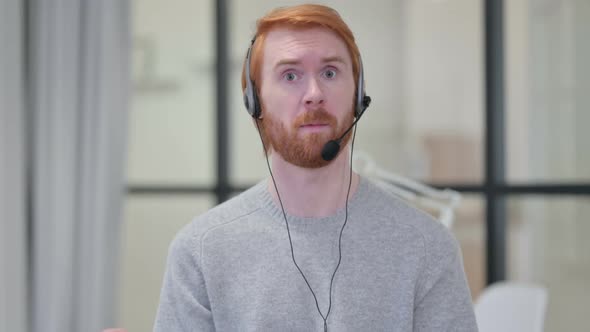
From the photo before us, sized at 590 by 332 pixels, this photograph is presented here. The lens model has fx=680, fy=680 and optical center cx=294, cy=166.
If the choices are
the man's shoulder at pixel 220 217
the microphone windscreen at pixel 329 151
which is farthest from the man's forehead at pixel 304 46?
the man's shoulder at pixel 220 217

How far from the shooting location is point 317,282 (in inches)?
38.0

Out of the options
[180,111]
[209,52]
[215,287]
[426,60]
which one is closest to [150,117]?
[180,111]

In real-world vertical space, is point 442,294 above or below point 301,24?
below

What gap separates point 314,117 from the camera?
36.3 inches

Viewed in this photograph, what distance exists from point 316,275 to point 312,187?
5.1 inches

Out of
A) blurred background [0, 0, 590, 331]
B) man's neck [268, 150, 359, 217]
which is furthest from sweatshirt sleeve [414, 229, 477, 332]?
blurred background [0, 0, 590, 331]

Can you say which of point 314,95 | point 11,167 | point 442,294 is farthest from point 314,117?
point 11,167

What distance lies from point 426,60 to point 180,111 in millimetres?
1024

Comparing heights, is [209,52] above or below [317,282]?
above

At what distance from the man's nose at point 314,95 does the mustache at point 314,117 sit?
0.01 m

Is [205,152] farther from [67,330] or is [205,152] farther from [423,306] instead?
[423,306]

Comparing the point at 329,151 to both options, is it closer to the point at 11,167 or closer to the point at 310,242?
the point at 310,242

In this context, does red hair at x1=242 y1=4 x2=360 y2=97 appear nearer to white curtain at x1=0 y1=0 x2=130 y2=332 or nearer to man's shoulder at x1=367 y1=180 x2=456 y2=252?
man's shoulder at x1=367 y1=180 x2=456 y2=252

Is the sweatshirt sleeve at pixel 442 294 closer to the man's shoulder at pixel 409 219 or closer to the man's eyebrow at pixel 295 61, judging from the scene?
the man's shoulder at pixel 409 219
